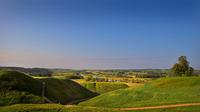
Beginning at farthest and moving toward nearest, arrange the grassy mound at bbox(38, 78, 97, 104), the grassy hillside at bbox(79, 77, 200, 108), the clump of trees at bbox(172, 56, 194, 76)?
the clump of trees at bbox(172, 56, 194, 76)
the grassy mound at bbox(38, 78, 97, 104)
the grassy hillside at bbox(79, 77, 200, 108)

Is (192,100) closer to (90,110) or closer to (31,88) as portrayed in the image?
(90,110)

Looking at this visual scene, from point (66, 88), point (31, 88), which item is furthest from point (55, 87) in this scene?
point (31, 88)

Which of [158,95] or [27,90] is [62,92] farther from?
[158,95]

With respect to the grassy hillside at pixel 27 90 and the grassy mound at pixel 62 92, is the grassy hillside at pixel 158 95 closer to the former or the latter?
the grassy hillside at pixel 27 90

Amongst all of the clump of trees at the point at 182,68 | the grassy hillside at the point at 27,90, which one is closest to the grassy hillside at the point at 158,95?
the grassy hillside at the point at 27,90

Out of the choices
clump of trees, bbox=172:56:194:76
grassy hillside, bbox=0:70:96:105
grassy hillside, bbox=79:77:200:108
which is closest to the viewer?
grassy hillside, bbox=79:77:200:108

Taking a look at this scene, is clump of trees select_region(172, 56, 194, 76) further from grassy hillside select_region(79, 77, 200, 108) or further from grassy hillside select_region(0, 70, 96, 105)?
grassy hillside select_region(79, 77, 200, 108)

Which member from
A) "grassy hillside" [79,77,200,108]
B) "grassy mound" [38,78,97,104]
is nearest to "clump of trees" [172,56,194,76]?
"grassy mound" [38,78,97,104]
